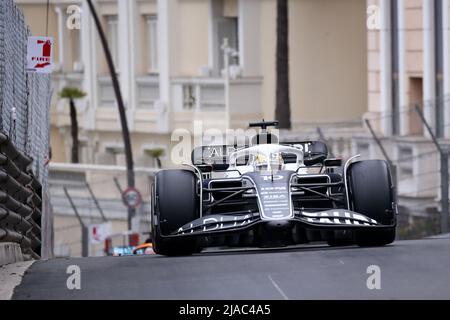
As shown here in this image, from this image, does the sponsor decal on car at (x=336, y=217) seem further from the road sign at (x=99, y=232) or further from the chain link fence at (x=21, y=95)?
the road sign at (x=99, y=232)

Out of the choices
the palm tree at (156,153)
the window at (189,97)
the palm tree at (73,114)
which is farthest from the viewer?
the palm tree at (73,114)

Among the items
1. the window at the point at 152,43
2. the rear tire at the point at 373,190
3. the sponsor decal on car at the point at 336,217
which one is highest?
the window at the point at 152,43

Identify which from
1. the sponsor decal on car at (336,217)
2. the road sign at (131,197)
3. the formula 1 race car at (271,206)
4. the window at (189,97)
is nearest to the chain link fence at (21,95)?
the formula 1 race car at (271,206)

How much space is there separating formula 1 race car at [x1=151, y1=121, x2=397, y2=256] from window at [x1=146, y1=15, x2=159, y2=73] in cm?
2774

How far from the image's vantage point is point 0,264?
53.2ft

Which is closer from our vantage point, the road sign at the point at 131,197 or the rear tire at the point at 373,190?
the rear tire at the point at 373,190

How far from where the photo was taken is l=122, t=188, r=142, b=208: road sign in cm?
3603

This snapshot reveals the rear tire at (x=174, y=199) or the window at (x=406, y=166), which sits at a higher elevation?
the rear tire at (x=174, y=199)

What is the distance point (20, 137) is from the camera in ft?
65.2

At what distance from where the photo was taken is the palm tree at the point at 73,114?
4484cm

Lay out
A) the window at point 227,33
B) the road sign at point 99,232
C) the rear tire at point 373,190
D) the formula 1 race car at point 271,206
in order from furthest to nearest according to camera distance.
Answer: the window at point 227,33
the road sign at point 99,232
the rear tire at point 373,190
the formula 1 race car at point 271,206

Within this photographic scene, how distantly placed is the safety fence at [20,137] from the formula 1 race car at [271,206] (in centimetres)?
182

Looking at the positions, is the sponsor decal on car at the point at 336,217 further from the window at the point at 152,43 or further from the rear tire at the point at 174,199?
the window at the point at 152,43

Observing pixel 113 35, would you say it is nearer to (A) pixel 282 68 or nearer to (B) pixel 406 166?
(A) pixel 282 68
